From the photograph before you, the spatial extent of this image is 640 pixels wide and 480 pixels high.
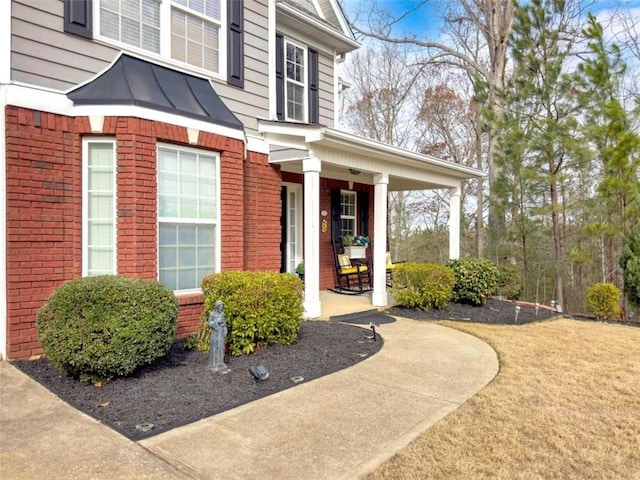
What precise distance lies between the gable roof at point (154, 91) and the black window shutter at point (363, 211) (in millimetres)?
5474

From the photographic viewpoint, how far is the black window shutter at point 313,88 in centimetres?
872

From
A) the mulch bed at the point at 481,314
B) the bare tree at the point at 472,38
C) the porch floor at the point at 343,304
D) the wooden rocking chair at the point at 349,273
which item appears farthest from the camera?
the bare tree at the point at 472,38

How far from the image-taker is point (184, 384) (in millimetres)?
3965

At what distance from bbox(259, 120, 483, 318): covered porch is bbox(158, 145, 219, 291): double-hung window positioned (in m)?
1.53

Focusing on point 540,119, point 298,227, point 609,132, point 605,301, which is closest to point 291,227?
point 298,227

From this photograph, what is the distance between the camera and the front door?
9.19 metres

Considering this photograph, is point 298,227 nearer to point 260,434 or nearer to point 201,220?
point 201,220

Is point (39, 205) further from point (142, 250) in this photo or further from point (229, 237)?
point (229, 237)

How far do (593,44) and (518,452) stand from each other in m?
9.90

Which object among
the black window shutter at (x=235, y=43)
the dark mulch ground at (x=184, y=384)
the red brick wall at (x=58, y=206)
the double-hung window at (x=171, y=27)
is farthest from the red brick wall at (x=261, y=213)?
the dark mulch ground at (x=184, y=384)

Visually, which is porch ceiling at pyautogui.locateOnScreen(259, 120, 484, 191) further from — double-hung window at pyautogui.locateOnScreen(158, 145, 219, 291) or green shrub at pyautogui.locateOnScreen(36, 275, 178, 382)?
green shrub at pyautogui.locateOnScreen(36, 275, 178, 382)

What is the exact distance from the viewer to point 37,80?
466 cm

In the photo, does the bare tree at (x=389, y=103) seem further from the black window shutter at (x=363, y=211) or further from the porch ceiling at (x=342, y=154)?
the porch ceiling at (x=342, y=154)

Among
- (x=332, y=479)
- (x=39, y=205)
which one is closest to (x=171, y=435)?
(x=332, y=479)
